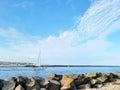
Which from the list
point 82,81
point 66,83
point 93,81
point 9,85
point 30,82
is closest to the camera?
point 9,85

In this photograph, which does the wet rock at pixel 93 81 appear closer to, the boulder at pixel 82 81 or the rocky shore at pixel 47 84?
the rocky shore at pixel 47 84

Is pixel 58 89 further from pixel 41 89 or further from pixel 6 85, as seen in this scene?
pixel 6 85

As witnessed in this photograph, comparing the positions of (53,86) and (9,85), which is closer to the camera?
(9,85)

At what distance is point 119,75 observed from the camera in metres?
21.5

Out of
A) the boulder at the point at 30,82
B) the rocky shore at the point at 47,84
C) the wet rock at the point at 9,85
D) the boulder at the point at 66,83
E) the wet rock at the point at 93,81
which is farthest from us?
the wet rock at the point at 93,81

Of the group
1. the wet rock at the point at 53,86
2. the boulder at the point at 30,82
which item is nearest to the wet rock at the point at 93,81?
the wet rock at the point at 53,86

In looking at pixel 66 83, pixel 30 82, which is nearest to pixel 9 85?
pixel 30 82

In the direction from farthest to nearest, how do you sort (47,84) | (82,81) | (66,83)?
1. (82,81)
2. (66,83)
3. (47,84)

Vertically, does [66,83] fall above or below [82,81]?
below

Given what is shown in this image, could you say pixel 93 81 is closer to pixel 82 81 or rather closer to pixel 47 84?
pixel 82 81

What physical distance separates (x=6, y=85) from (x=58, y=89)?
2836 millimetres

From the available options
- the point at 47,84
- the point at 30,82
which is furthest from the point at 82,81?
the point at 30,82

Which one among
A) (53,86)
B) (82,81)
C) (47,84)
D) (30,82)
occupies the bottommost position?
(53,86)

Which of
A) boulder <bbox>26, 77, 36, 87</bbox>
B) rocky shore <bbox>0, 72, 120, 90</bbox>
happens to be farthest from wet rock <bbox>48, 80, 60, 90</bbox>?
boulder <bbox>26, 77, 36, 87</bbox>
